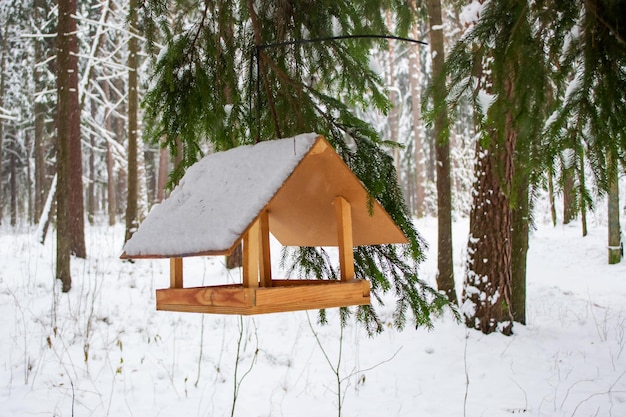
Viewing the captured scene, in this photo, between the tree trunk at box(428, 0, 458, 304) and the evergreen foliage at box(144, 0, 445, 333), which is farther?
the tree trunk at box(428, 0, 458, 304)

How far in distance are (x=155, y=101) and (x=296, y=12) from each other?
93cm

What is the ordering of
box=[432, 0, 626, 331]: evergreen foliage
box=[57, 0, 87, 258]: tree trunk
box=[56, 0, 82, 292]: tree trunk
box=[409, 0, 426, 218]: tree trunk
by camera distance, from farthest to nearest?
box=[409, 0, 426, 218]: tree trunk → box=[57, 0, 87, 258]: tree trunk → box=[56, 0, 82, 292]: tree trunk → box=[432, 0, 626, 331]: evergreen foliage

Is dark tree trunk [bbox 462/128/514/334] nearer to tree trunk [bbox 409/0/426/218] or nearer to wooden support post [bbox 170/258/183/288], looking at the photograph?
wooden support post [bbox 170/258/183/288]

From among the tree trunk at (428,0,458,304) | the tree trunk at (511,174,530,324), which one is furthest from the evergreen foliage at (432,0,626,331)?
the tree trunk at (428,0,458,304)

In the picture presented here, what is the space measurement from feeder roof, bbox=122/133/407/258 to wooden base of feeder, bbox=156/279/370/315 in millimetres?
197

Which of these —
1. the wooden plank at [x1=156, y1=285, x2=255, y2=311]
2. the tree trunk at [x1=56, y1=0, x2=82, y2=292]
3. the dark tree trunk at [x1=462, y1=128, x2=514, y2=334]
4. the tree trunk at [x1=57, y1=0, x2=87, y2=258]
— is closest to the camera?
the wooden plank at [x1=156, y1=285, x2=255, y2=311]

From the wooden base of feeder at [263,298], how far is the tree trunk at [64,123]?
5998mm

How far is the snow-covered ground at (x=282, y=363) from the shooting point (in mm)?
4570

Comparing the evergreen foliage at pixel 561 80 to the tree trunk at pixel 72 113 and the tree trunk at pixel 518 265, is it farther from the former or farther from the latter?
the tree trunk at pixel 72 113

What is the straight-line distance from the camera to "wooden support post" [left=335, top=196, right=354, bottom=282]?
2.08 metres

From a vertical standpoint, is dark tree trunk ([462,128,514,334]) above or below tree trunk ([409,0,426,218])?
below

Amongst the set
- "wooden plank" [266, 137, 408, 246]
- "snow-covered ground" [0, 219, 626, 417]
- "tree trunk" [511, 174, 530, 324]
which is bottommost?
"snow-covered ground" [0, 219, 626, 417]

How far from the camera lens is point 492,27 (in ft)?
7.07

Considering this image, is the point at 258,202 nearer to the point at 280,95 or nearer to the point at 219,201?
the point at 219,201
